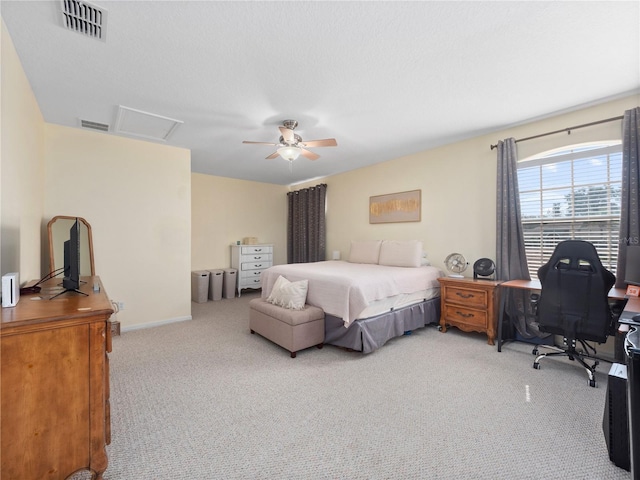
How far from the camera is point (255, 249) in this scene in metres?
6.21

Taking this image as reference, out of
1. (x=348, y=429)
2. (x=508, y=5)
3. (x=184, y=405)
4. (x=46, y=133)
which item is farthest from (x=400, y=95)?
(x=46, y=133)

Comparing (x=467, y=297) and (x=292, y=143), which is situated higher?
(x=292, y=143)

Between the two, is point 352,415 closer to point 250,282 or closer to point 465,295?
point 465,295

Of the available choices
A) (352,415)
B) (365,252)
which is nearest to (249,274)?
(365,252)

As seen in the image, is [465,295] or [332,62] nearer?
[332,62]

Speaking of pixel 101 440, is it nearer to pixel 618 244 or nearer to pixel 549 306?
pixel 549 306

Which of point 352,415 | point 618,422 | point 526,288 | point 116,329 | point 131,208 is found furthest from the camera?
point 131,208

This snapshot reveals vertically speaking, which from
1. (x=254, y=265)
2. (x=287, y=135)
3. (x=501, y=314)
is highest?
(x=287, y=135)

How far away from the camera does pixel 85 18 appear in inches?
68.3

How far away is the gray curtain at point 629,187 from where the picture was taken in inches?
102

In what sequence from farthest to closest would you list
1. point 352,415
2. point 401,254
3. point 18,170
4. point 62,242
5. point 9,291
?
point 401,254
point 62,242
point 18,170
point 352,415
point 9,291

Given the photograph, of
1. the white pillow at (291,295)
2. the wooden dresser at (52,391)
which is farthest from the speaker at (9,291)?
the white pillow at (291,295)

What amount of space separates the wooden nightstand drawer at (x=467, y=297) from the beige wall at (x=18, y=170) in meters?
4.10

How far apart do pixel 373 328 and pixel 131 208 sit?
3.42 meters
